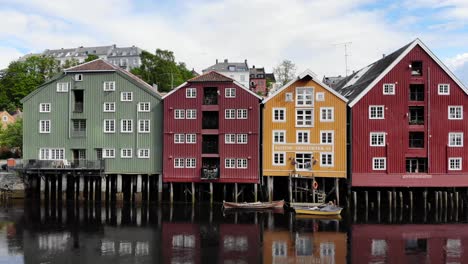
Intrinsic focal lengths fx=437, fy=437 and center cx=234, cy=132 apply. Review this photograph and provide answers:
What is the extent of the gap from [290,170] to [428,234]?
13.7 m

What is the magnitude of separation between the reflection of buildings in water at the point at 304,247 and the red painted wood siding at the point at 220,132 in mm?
10866

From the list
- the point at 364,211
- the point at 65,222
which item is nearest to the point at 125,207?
the point at 65,222

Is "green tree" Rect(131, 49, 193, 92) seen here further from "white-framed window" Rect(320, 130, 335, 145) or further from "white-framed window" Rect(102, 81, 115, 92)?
"white-framed window" Rect(320, 130, 335, 145)

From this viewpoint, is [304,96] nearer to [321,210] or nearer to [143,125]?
[321,210]

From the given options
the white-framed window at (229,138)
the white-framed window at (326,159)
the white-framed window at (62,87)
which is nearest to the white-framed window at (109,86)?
the white-framed window at (62,87)

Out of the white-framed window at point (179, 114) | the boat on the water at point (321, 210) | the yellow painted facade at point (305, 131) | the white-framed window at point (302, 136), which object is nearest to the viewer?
the boat on the water at point (321, 210)

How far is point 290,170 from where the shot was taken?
137ft

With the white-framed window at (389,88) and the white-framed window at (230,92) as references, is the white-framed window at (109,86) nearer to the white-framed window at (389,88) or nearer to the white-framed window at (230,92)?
the white-framed window at (230,92)

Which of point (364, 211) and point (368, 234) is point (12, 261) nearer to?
point (368, 234)

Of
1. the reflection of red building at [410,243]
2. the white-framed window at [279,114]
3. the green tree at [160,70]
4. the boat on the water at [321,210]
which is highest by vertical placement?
the green tree at [160,70]

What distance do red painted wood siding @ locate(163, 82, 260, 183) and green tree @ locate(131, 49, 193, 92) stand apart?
1664 inches

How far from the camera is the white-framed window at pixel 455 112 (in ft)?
135

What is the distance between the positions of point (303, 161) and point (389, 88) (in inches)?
416

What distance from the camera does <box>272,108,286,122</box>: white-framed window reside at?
4200cm
